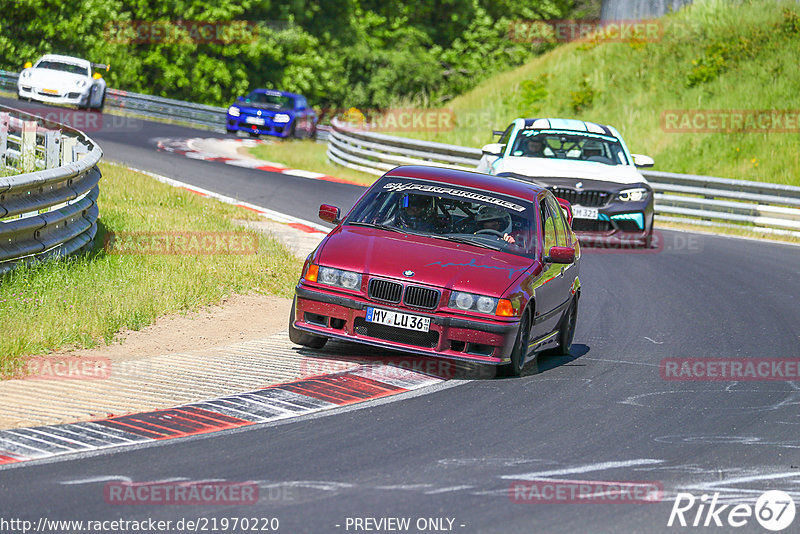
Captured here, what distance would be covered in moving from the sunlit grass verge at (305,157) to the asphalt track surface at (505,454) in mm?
15561

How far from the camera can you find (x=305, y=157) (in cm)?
3083

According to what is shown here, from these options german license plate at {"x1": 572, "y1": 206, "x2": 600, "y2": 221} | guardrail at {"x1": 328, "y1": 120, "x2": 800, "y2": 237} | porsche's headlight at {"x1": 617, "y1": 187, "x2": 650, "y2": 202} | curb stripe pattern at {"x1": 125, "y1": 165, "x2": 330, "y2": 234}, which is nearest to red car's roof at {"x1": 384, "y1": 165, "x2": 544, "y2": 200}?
german license plate at {"x1": 572, "y1": 206, "x2": 600, "y2": 221}

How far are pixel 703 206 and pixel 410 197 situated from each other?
571 inches

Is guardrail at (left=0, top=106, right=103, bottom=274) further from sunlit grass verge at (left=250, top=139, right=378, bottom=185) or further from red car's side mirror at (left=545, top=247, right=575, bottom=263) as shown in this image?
sunlit grass verge at (left=250, top=139, right=378, bottom=185)

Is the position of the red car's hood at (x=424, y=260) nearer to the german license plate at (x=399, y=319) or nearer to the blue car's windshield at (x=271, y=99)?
the german license plate at (x=399, y=319)

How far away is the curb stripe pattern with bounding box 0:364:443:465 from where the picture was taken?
21.7 ft

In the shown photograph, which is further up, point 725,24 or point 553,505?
point 725,24

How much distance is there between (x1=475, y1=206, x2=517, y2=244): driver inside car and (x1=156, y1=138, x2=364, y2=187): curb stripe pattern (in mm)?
14746

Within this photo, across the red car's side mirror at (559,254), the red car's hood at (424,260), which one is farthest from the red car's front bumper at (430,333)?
the red car's side mirror at (559,254)

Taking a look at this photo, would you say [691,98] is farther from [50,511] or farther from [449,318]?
[50,511]

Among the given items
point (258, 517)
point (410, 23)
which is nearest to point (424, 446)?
point (258, 517)

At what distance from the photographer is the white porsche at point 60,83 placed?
3258 centimetres

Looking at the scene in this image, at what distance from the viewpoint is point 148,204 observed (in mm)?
17594

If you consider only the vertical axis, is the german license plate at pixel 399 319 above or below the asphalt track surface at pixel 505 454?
above
